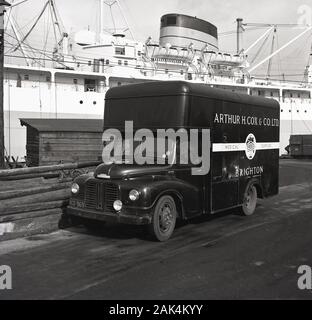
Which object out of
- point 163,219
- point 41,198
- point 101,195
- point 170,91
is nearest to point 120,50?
point 41,198

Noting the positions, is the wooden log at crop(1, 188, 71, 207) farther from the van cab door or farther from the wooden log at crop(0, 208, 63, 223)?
the van cab door

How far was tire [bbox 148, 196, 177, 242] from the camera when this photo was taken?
7566mm

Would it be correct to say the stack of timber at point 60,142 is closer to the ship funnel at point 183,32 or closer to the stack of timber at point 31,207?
the stack of timber at point 31,207

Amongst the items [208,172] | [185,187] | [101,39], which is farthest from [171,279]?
[101,39]

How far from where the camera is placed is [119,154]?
28.8 ft

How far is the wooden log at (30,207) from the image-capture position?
8.15m

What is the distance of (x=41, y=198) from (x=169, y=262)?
3555 mm

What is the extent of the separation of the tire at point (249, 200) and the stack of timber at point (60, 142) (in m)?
7.98

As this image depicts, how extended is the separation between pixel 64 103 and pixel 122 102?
2154 centimetres

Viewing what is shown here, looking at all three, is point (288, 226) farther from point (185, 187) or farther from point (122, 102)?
point (122, 102)

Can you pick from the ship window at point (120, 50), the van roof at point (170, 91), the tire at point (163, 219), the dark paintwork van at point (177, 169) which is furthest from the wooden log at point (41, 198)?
the ship window at point (120, 50)

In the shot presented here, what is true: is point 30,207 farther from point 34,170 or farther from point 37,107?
point 37,107
